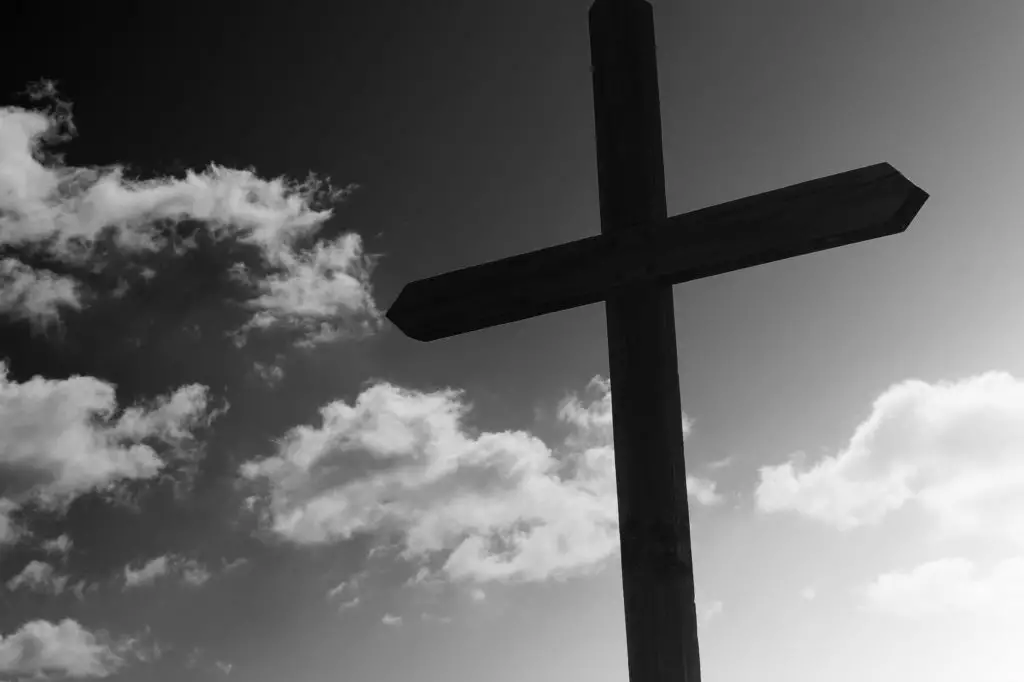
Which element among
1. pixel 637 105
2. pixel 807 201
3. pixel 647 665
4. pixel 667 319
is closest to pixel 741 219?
pixel 807 201

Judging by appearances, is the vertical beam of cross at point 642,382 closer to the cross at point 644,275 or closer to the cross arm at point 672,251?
the cross at point 644,275

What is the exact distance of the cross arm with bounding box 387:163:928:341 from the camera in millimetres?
4066

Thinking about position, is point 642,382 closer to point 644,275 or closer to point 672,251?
point 644,275

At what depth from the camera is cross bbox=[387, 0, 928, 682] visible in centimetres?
393

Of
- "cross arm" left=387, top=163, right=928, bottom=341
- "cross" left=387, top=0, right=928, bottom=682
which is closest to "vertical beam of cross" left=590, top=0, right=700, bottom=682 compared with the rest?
"cross" left=387, top=0, right=928, bottom=682

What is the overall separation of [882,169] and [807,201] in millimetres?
337

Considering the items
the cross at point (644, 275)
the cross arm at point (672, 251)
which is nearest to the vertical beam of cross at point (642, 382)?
the cross at point (644, 275)

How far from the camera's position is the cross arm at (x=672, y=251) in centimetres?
407

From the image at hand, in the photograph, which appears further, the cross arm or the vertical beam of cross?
the cross arm

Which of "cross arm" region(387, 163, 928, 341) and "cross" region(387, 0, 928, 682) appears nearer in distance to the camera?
"cross" region(387, 0, 928, 682)

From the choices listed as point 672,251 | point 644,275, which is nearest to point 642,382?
point 644,275

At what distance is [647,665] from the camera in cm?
380

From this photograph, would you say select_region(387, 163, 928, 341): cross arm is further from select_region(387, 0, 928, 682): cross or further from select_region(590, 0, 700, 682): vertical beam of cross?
select_region(590, 0, 700, 682): vertical beam of cross

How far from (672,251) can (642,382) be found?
63 cm
